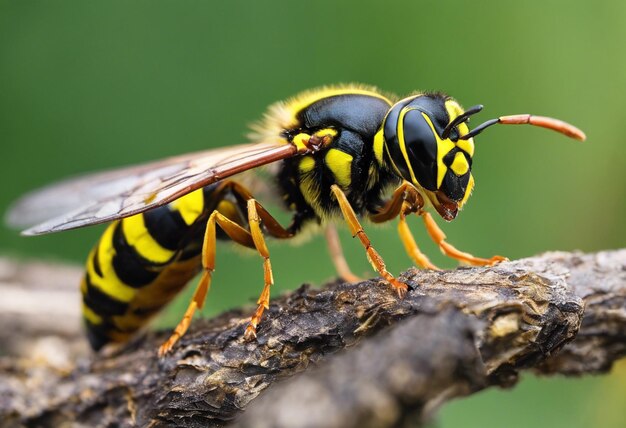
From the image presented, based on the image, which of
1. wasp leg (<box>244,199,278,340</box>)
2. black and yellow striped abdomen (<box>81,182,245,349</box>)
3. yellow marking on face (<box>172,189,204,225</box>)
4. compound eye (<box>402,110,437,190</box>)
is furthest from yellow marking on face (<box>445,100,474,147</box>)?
yellow marking on face (<box>172,189,204,225</box>)

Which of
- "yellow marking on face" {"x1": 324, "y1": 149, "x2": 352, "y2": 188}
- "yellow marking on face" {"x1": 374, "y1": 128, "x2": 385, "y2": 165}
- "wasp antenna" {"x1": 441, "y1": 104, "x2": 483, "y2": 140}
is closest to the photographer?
"wasp antenna" {"x1": 441, "y1": 104, "x2": 483, "y2": 140}

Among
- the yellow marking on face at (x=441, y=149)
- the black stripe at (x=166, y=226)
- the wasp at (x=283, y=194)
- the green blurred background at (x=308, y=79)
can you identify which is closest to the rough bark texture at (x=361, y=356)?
the wasp at (x=283, y=194)

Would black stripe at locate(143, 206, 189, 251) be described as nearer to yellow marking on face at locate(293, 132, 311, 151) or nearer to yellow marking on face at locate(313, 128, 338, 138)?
yellow marking on face at locate(293, 132, 311, 151)

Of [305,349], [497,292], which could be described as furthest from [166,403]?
[497,292]

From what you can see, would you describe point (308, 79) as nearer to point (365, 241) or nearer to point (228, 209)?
point (228, 209)

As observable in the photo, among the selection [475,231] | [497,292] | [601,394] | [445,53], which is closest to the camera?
[497,292]

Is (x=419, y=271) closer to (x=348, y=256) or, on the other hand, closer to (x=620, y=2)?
(x=348, y=256)
